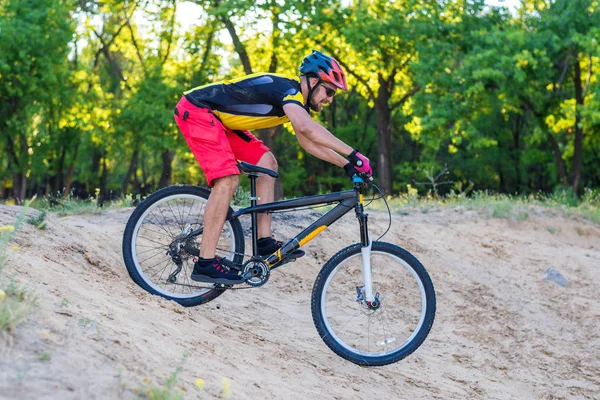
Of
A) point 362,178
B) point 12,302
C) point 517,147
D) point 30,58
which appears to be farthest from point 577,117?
point 12,302

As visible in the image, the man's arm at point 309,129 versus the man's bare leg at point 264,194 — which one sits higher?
the man's arm at point 309,129

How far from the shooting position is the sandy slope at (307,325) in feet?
12.8

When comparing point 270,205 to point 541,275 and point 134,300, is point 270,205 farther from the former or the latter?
point 541,275

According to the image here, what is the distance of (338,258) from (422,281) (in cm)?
63

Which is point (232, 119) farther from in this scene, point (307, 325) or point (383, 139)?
point (383, 139)

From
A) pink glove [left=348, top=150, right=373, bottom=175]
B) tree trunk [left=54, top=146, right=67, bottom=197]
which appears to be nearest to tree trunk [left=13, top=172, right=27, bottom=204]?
tree trunk [left=54, top=146, right=67, bottom=197]

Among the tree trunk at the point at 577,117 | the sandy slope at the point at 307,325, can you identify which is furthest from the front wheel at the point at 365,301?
the tree trunk at the point at 577,117

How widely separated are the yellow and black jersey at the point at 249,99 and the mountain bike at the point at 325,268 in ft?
1.16

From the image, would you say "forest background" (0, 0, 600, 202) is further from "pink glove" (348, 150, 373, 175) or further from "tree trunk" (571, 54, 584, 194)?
"pink glove" (348, 150, 373, 175)

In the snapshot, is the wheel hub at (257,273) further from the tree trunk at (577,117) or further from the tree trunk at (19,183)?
the tree trunk at (19,183)

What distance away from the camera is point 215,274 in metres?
5.76

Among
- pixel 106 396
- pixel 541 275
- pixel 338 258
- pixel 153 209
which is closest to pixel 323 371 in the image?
pixel 338 258

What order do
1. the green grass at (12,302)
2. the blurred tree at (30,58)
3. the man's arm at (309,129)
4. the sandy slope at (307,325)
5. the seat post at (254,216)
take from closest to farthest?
1. the green grass at (12,302)
2. the sandy slope at (307,325)
3. the man's arm at (309,129)
4. the seat post at (254,216)
5. the blurred tree at (30,58)

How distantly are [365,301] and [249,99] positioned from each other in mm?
1688
